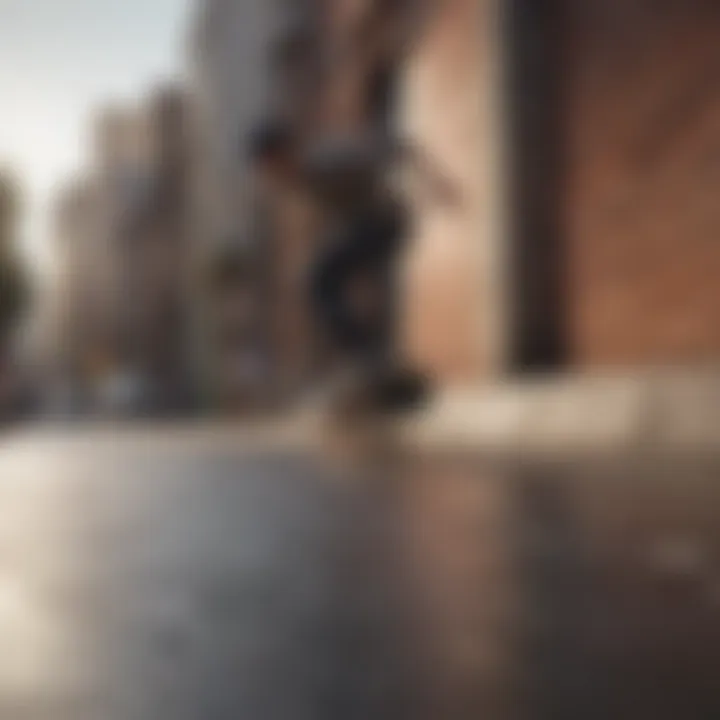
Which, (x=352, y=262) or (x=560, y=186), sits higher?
(x=560, y=186)

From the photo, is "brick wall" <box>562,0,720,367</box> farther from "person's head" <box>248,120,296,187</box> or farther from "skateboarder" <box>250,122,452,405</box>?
"person's head" <box>248,120,296,187</box>

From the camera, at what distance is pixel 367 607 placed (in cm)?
68

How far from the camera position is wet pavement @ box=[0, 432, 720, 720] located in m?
0.45

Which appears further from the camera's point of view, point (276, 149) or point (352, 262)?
point (352, 262)

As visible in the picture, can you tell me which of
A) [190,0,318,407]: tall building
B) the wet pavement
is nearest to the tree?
[190,0,318,407]: tall building

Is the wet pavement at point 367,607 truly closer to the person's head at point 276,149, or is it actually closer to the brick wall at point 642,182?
the brick wall at point 642,182

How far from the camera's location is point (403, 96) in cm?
584

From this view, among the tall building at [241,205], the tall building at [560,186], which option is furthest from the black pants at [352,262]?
the tall building at [241,205]

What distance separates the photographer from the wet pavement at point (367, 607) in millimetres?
449

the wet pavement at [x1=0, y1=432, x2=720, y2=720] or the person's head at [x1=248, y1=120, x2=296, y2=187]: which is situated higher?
the person's head at [x1=248, y1=120, x2=296, y2=187]

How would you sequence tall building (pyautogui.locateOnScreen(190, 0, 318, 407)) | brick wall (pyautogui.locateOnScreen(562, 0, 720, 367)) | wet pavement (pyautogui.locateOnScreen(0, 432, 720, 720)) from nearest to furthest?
wet pavement (pyautogui.locateOnScreen(0, 432, 720, 720))
brick wall (pyautogui.locateOnScreen(562, 0, 720, 367))
tall building (pyautogui.locateOnScreen(190, 0, 318, 407))

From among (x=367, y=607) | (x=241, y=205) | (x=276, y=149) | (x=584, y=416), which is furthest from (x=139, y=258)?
(x=367, y=607)

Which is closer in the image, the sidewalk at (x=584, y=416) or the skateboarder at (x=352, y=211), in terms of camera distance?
the sidewalk at (x=584, y=416)

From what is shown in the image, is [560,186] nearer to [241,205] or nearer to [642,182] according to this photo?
[642,182]
